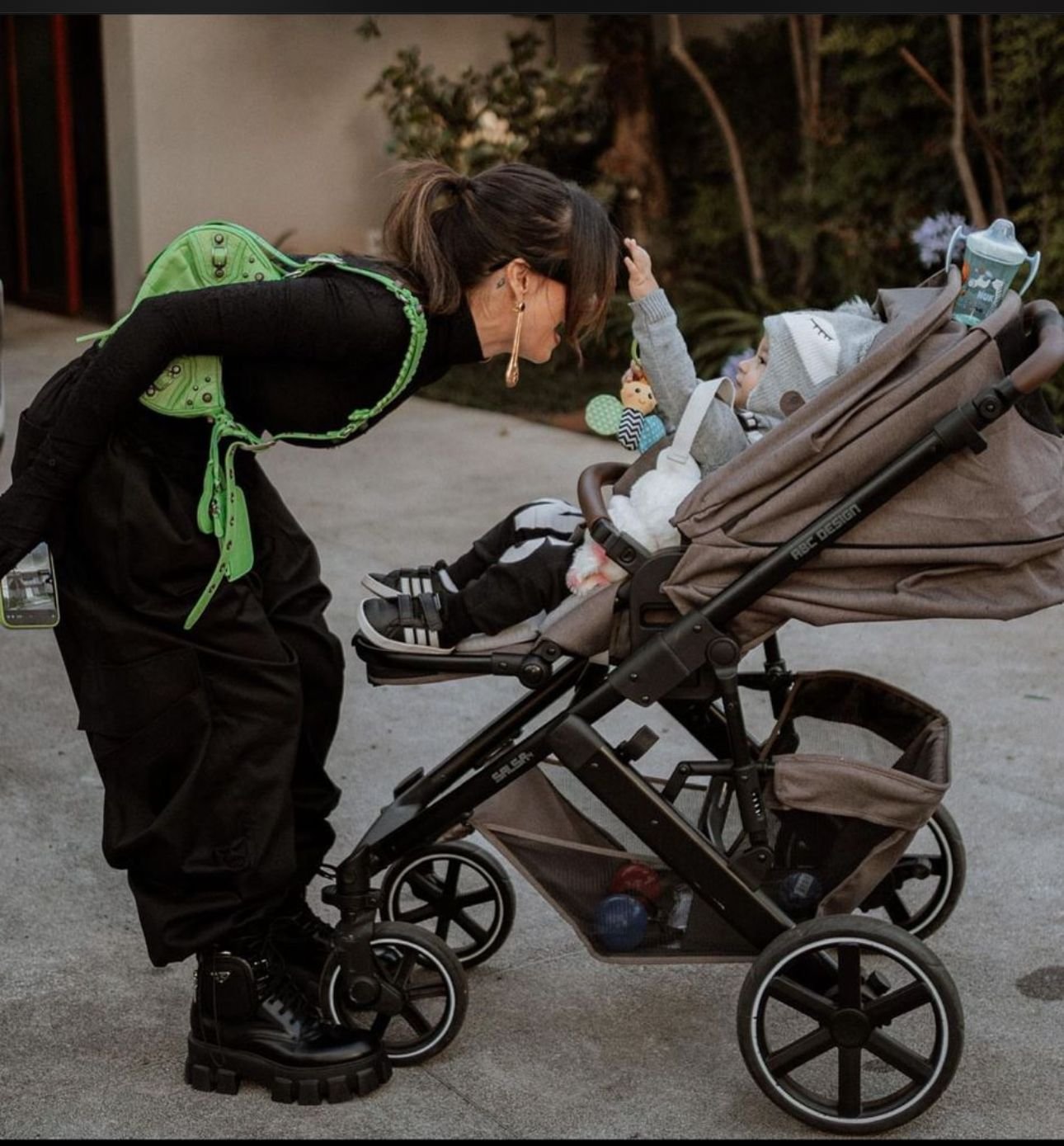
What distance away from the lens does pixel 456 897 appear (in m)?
3.32

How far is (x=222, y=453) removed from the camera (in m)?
2.82

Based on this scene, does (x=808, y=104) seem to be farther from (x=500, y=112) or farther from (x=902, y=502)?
(x=902, y=502)

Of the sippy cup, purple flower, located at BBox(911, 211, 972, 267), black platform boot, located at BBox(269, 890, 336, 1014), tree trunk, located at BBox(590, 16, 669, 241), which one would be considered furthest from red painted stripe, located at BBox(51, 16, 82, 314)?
the sippy cup

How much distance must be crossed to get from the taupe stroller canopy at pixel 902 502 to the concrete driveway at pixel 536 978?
837 mm

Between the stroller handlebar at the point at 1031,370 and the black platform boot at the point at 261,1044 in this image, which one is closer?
the stroller handlebar at the point at 1031,370

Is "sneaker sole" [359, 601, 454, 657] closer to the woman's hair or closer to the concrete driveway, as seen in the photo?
the woman's hair

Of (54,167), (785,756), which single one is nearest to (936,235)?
(785,756)

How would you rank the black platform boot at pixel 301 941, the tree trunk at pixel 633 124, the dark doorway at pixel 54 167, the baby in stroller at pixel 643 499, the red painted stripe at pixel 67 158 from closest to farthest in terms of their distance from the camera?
the baby in stroller at pixel 643 499
the black platform boot at pixel 301 941
the tree trunk at pixel 633 124
the red painted stripe at pixel 67 158
the dark doorway at pixel 54 167

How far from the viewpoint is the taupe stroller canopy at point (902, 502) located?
8.79 feet

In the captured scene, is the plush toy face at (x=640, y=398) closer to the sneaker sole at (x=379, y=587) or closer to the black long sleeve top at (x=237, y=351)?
the black long sleeve top at (x=237, y=351)

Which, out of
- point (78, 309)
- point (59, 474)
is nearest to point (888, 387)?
point (59, 474)

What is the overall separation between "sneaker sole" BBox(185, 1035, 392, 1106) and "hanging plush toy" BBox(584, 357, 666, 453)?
1.12 meters

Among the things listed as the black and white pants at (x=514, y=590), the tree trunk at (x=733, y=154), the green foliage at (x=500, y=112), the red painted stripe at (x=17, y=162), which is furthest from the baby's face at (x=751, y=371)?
the red painted stripe at (x=17, y=162)

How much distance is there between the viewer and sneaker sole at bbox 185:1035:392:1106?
289 centimetres
